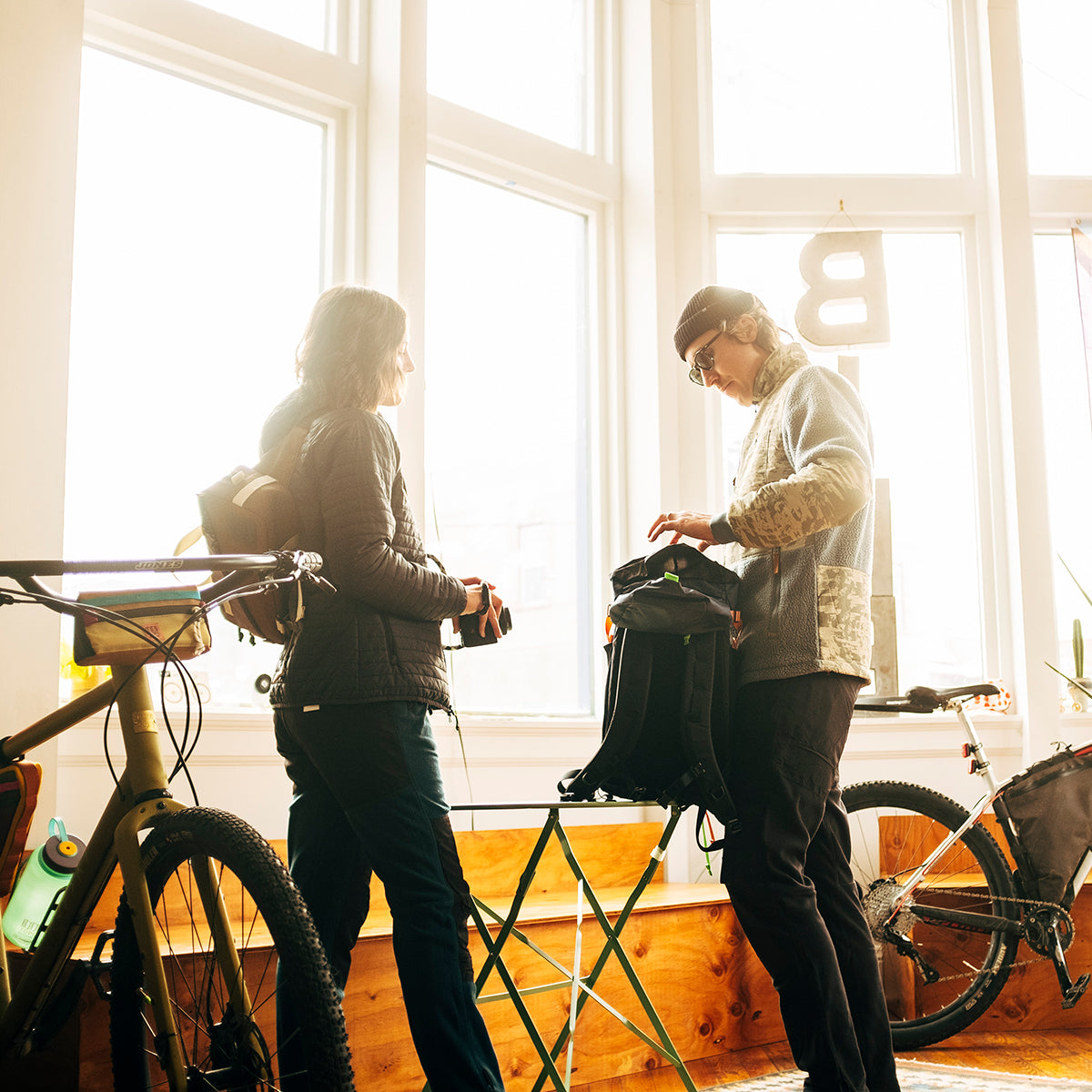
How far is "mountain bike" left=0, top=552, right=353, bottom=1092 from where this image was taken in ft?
4.10

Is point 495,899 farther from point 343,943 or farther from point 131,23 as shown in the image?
point 131,23

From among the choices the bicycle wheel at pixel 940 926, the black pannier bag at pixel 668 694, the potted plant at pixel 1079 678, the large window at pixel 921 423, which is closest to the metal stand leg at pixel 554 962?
the black pannier bag at pixel 668 694

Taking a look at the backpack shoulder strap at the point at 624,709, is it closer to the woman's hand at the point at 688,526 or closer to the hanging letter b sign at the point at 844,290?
the woman's hand at the point at 688,526

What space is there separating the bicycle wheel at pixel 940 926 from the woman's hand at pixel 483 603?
1.38 metres

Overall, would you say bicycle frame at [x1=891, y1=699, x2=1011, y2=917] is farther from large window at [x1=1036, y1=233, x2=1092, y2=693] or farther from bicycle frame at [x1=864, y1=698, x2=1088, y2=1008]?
large window at [x1=1036, y1=233, x2=1092, y2=693]

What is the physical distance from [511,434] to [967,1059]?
2058 mm

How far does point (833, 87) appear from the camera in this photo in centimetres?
385

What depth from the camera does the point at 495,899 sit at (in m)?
2.75

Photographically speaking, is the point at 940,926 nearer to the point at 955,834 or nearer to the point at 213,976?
the point at 955,834

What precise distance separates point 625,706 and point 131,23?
2.21 meters

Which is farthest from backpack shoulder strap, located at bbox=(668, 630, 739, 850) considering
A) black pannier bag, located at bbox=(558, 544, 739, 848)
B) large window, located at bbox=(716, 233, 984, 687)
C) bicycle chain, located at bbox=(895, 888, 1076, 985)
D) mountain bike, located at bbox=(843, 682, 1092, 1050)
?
large window, located at bbox=(716, 233, 984, 687)

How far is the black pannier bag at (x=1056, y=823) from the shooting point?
102 inches

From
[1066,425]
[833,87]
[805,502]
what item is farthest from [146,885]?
[833,87]

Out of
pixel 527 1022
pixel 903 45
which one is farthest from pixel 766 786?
pixel 903 45
